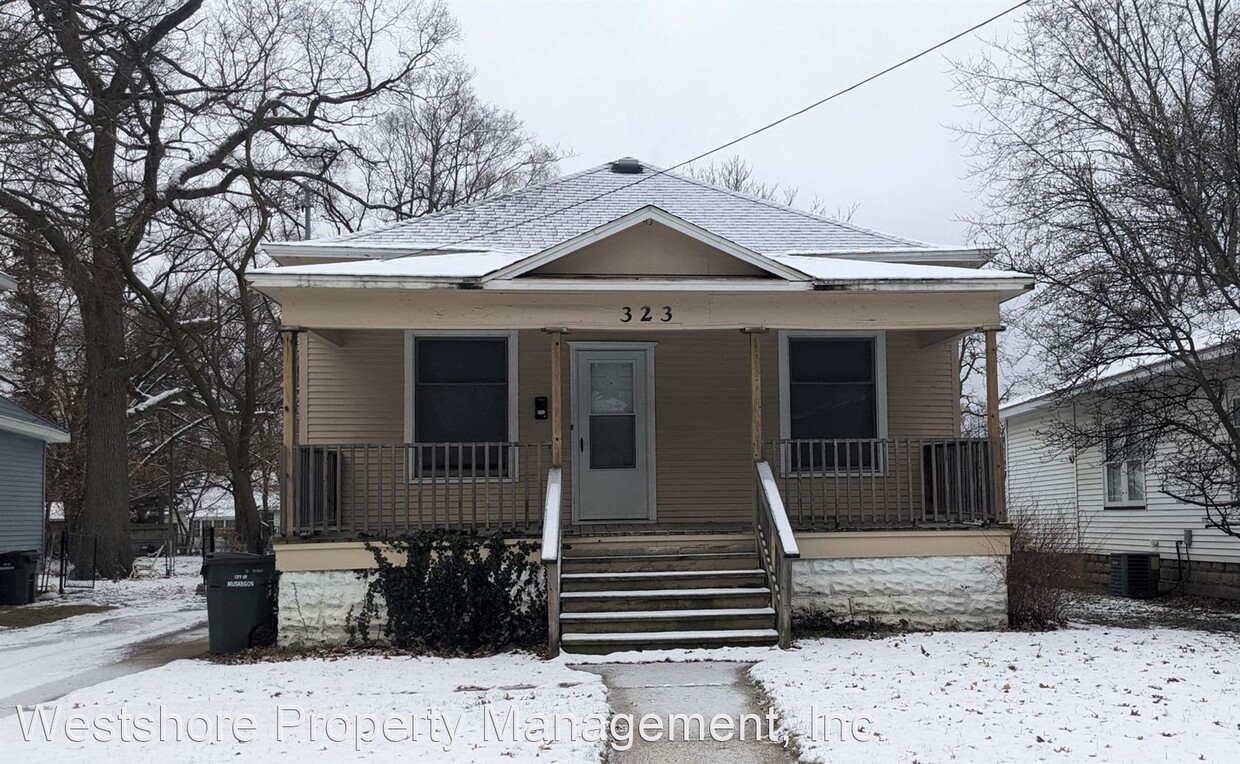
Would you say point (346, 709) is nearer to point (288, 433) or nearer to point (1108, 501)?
point (288, 433)

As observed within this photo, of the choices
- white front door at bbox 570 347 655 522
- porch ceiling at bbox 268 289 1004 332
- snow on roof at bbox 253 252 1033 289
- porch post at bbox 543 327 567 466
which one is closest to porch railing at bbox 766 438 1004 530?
porch ceiling at bbox 268 289 1004 332

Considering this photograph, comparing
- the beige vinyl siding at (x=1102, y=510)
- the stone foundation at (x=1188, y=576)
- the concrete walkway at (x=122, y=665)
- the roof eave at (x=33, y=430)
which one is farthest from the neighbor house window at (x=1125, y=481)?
the roof eave at (x=33, y=430)

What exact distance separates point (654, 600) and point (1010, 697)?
360 cm

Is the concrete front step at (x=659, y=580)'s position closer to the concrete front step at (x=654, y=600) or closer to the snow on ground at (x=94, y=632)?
the concrete front step at (x=654, y=600)

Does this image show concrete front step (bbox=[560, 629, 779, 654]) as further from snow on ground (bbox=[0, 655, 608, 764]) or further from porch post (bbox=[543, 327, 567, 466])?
porch post (bbox=[543, 327, 567, 466])

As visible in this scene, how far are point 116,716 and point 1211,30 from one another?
13.7 m

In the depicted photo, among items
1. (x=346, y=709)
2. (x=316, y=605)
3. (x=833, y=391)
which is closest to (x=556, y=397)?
(x=316, y=605)

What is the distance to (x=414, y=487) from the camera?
12.8 meters

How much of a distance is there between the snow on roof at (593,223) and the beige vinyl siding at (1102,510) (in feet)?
15.5

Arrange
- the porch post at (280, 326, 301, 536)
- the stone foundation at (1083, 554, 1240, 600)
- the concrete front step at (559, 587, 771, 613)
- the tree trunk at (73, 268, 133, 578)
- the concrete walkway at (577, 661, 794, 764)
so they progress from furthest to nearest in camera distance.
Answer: the tree trunk at (73, 268, 133, 578) → the stone foundation at (1083, 554, 1240, 600) → the porch post at (280, 326, 301, 536) → the concrete front step at (559, 587, 771, 613) → the concrete walkway at (577, 661, 794, 764)

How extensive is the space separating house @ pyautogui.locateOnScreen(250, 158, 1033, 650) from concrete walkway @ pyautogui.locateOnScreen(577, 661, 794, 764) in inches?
29.8

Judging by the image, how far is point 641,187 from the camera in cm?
1576

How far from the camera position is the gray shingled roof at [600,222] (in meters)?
13.7

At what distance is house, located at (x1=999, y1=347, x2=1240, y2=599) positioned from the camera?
50.8ft
